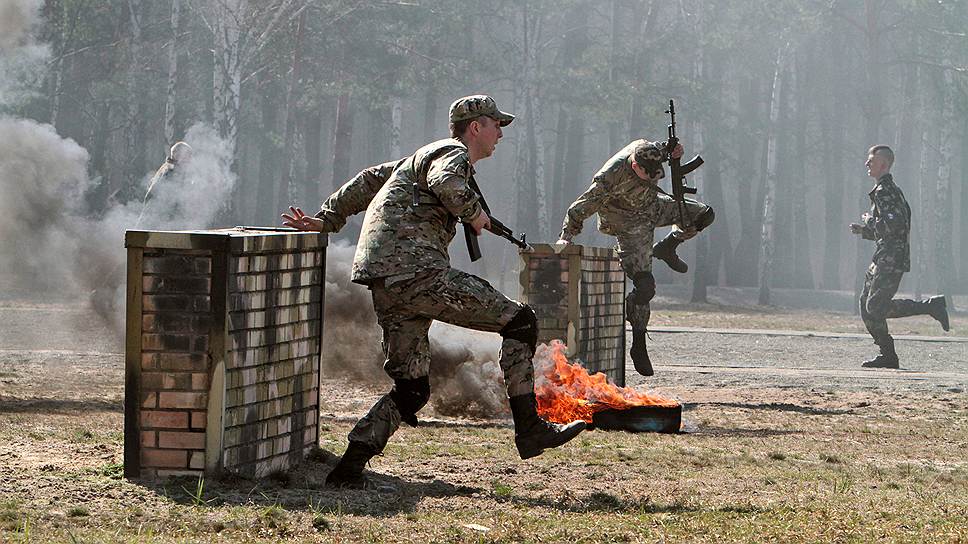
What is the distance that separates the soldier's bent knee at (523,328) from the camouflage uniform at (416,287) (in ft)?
0.08

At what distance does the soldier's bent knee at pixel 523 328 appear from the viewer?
668cm

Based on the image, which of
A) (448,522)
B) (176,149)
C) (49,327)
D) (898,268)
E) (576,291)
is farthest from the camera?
(49,327)

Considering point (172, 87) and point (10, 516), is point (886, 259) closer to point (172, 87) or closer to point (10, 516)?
point (10, 516)

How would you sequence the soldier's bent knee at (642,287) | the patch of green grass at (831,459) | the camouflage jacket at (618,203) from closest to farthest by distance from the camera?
the patch of green grass at (831,459)
the camouflage jacket at (618,203)
the soldier's bent knee at (642,287)

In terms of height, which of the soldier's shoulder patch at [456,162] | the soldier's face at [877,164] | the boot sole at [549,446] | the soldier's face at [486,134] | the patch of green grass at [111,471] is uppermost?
the soldier's face at [877,164]

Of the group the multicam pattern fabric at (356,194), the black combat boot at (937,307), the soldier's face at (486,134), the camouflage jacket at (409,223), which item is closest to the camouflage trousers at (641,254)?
the black combat boot at (937,307)

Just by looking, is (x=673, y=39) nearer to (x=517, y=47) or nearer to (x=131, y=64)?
(x=517, y=47)

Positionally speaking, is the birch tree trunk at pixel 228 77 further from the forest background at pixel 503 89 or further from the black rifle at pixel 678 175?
the black rifle at pixel 678 175

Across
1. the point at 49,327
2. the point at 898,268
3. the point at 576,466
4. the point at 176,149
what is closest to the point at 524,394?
the point at 576,466

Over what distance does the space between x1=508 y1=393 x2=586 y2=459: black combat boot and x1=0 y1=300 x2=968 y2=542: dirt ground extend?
0.18 meters

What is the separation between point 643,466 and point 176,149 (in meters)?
8.16

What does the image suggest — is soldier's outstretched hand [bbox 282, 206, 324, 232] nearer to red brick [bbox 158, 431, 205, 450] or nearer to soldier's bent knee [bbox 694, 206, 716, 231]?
red brick [bbox 158, 431, 205, 450]

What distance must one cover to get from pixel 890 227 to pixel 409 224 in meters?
10.8

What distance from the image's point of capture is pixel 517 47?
36500 mm
